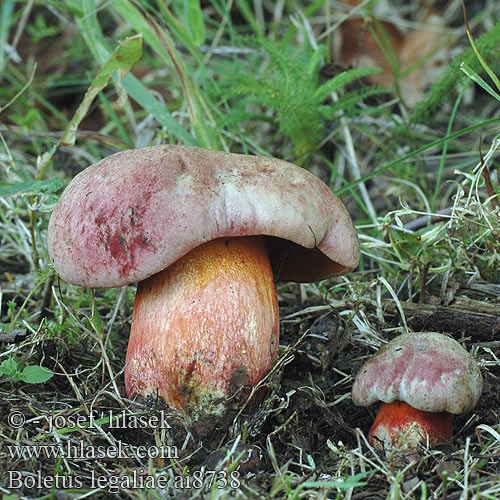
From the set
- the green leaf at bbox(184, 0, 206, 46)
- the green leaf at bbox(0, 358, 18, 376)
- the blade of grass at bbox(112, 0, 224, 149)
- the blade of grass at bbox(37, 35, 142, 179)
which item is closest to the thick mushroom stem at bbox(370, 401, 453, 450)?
the green leaf at bbox(0, 358, 18, 376)

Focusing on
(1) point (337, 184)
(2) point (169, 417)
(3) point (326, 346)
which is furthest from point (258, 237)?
(1) point (337, 184)

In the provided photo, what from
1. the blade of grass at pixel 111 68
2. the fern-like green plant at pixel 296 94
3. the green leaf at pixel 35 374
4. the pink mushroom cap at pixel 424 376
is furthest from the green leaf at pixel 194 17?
the pink mushroom cap at pixel 424 376

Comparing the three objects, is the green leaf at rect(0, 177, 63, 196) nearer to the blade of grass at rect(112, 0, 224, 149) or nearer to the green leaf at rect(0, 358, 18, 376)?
the green leaf at rect(0, 358, 18, 376)

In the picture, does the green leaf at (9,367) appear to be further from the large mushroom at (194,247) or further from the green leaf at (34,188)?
the green leaf at (34,188)

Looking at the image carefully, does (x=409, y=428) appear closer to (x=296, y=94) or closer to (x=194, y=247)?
(x=194, y=247)

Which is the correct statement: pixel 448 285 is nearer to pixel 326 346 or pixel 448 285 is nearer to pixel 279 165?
pixel 326 346

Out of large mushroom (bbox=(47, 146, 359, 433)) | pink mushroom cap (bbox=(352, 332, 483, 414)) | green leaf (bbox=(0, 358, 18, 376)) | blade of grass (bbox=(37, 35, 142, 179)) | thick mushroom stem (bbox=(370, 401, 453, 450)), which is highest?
blade of grass (bbox=(37, 35, 142, 179))

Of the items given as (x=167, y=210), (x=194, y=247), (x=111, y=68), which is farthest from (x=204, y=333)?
(x=111, y=68)
